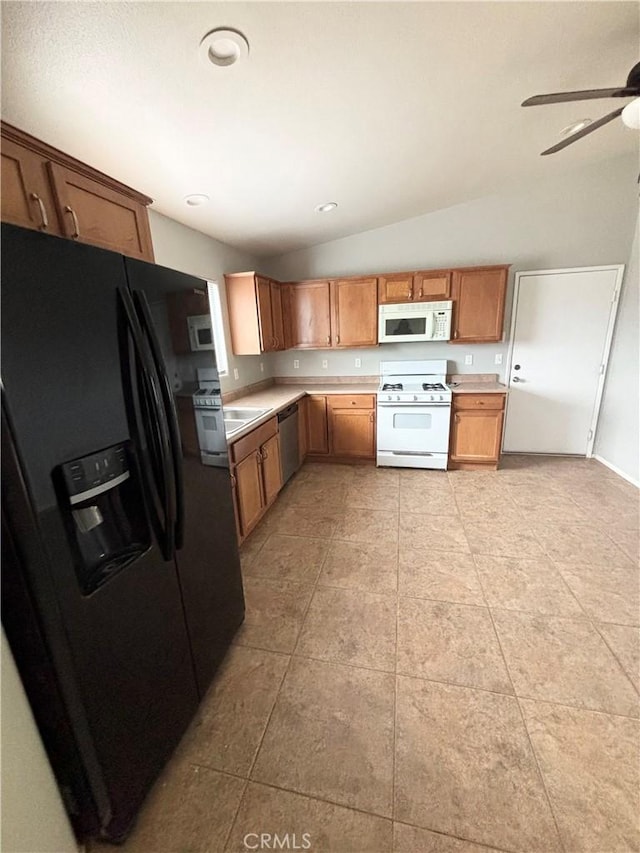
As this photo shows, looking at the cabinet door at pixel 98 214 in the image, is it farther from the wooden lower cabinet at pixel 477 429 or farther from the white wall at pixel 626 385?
the white wall at pixel 626 385

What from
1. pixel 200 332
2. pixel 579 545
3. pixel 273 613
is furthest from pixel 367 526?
pixel 200 332

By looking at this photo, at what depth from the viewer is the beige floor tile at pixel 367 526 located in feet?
8.63

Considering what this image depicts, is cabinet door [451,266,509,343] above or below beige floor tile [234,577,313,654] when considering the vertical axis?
above

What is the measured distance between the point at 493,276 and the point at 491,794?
392 cm

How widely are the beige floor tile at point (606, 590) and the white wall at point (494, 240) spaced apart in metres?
2.49

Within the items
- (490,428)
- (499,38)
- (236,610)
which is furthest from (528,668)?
(499,38)

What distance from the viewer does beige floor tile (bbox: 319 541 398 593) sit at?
7.06 ft

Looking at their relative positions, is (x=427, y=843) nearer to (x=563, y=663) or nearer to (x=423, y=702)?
(x=423, y=702)

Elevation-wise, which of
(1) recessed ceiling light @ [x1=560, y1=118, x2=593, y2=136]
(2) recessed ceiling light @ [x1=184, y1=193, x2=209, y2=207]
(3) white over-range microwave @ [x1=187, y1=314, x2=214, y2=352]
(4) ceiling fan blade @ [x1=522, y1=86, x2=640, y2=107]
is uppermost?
(1) recessed ceiling light @ [x1=560, y1=118, x2=593, y2=136]

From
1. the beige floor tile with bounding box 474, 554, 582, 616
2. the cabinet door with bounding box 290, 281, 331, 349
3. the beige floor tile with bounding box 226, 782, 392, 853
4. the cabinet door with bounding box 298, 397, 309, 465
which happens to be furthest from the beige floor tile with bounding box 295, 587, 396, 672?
the cabinet door with bounding box 290, 281, 331, 349

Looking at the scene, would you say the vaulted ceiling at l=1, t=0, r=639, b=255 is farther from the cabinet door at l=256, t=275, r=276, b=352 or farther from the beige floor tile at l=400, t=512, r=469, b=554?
the beige floor tile at l=400, t=512, r=469, b=554

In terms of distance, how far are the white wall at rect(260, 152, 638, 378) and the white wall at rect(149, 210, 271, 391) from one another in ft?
2.44

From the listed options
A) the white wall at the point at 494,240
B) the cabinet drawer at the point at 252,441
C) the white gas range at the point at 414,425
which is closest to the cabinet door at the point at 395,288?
the white wall at the point at 494,240

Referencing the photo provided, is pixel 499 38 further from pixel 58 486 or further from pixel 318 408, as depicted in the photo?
pixel 318 408
